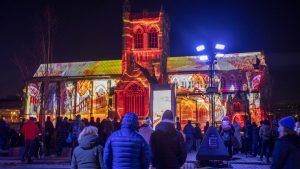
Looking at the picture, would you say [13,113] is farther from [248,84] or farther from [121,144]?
[121,144]

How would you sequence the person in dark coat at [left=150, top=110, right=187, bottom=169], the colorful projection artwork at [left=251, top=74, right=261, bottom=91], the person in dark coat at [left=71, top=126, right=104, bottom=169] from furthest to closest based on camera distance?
the colorful projection artwork at [left=251, top=74, right=261, bottom=91] → the person in dark coat at [left=150, top=110, right=187, bottom=169] → the person in dark coat at [left=71, top=126, right=104, bottom=169]

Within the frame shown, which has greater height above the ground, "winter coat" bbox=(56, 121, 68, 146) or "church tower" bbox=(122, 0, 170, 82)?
"church tower" bbox=(122, 0, 170, 82)

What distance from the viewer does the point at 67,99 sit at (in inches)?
2242

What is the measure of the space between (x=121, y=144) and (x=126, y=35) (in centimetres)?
4744

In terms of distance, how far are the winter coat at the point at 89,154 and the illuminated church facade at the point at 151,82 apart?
41722mm

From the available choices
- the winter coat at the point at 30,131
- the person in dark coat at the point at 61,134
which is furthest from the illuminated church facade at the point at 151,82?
the winter coat at the point at 30,131

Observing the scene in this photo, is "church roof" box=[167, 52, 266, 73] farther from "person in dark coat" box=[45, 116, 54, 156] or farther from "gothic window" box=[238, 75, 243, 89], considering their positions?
"person in dark coat" box=[45, 116, 54, 156]

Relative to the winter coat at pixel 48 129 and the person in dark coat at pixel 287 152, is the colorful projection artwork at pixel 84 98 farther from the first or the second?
the person in dark coat at pixel 287 152

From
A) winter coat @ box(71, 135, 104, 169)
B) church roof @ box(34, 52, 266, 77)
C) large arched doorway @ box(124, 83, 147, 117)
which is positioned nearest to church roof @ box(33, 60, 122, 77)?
church roof @ box(34, 52, 266, 77)

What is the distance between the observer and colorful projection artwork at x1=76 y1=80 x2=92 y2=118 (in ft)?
182

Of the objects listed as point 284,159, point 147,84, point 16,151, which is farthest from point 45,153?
point 147,84

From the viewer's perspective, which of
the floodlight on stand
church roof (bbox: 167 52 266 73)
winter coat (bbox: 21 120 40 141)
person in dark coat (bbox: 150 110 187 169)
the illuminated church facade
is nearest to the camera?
person in dark coat (bbox: 150 110 187 169)

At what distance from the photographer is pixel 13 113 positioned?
223ft

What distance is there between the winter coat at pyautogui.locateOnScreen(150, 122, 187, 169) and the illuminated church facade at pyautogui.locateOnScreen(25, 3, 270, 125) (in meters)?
41.2
